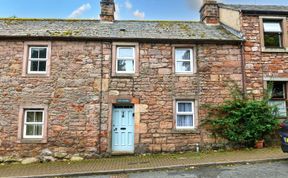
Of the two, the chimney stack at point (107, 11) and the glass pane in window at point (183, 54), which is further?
the chimney stack at point (107, 11)

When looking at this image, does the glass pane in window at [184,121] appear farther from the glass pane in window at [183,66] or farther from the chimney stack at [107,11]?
the chimney stack at [107,11]

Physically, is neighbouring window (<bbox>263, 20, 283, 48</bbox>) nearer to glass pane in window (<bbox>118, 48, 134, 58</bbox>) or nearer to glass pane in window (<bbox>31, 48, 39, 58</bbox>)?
glass pane in window (<bbox>118, 48, 134, 58</bbox>)

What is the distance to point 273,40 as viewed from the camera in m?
13.7

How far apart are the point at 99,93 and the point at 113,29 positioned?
364cm

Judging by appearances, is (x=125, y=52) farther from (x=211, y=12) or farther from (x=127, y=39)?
(x=211, y=12)

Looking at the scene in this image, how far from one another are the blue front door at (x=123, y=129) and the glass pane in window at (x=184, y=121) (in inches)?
84.2

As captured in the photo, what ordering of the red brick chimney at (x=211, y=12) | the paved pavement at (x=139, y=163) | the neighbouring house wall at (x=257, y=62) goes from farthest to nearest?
the red brick chimney at (x=211, y=12), the neighbouring house wall at (x=257, y=62), the paved pavement at (x=139, y=163)

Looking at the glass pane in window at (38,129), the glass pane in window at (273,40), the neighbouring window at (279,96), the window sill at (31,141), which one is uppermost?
the glass pane in window at (273,40)

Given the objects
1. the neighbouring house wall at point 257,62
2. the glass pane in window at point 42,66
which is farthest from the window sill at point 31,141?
the neighbouring house wall at point 257,62

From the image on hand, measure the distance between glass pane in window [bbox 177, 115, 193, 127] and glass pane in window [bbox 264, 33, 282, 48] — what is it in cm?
536

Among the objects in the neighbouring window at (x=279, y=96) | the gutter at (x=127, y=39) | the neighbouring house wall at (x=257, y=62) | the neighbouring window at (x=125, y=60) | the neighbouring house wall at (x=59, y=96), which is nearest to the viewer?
the neighbouring house wall at (x=59, y=96)

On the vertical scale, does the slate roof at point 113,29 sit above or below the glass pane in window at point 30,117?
above

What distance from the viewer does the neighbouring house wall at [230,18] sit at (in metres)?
13.8

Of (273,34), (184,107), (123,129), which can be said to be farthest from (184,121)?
(273,34)
